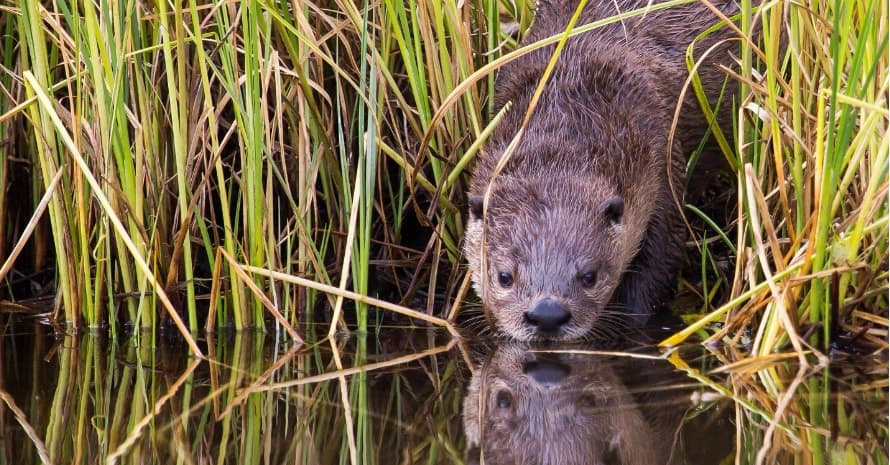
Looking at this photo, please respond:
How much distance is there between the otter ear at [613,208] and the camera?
4.12m

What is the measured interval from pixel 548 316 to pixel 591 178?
665 mm

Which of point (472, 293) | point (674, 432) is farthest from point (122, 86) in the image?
point (674, 432)

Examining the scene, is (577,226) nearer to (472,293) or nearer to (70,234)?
(472,293)

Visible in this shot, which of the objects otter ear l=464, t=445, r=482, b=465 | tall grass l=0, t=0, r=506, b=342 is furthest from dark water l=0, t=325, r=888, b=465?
tall grass l=0, t=0, r=506, b=342

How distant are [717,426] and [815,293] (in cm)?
79

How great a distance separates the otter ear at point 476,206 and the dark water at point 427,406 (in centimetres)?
55

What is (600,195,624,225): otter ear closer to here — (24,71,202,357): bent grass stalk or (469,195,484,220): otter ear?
(469,195,484,220): otter ear

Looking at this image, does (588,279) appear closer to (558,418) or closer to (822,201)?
(822,201)

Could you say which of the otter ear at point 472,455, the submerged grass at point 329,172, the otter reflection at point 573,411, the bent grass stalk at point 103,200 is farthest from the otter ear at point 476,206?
the otter ear at point 472,455

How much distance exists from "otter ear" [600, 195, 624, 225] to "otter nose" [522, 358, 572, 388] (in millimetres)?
735

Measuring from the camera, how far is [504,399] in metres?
3.08

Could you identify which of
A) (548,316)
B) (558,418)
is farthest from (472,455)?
(548,316)

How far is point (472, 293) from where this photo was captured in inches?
177

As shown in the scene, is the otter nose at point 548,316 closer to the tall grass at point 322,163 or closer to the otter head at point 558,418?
the otter head at point 558,418
